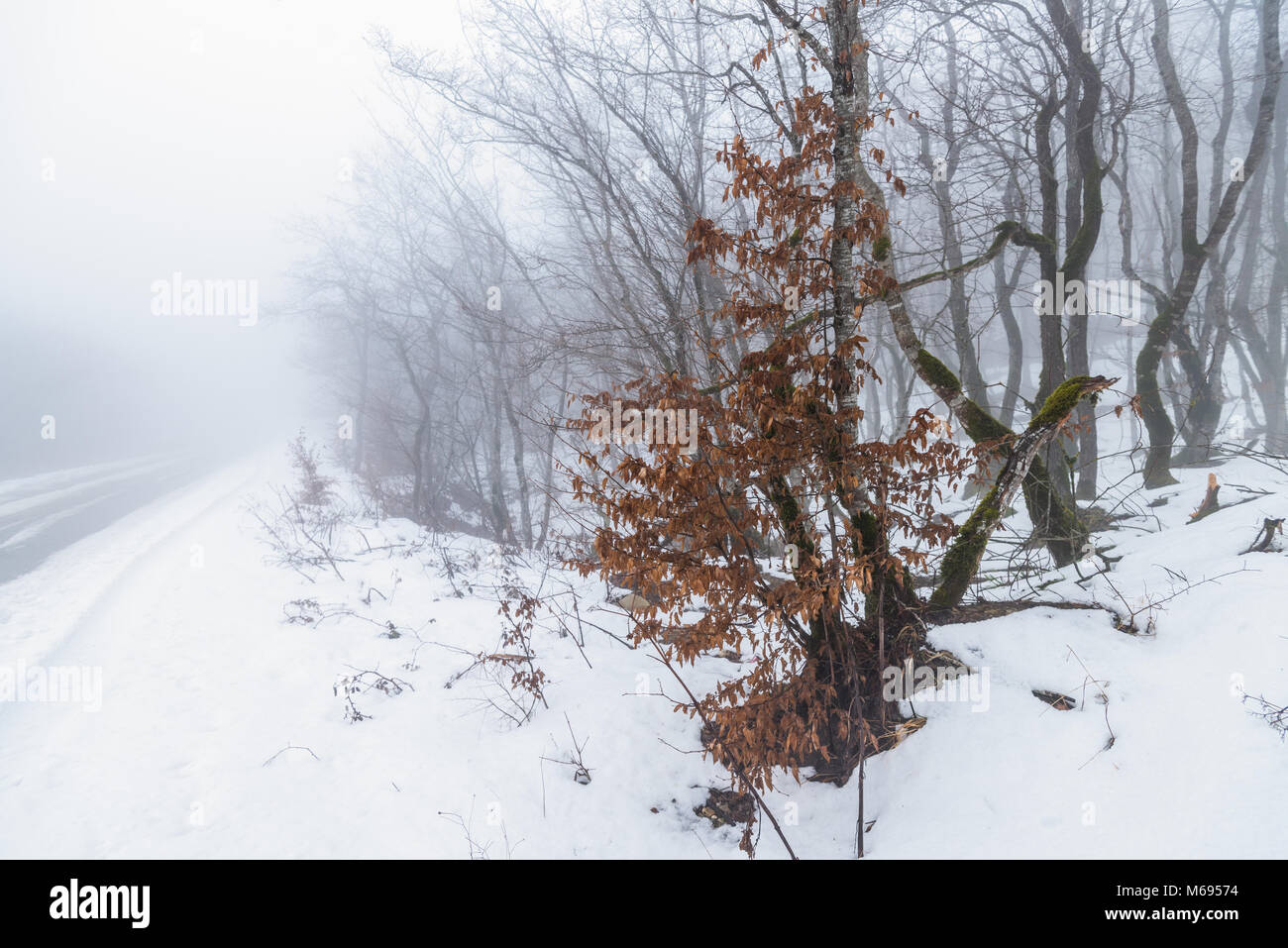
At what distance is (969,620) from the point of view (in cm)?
478

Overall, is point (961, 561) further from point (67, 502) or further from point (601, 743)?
point (67, 502)

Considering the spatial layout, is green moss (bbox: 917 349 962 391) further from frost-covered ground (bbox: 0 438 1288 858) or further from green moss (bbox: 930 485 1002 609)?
frost-covered ground (bbox: 0 438 1288 858)

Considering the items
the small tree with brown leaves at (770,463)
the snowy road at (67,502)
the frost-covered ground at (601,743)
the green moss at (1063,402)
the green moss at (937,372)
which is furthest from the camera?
the snowy road at (67,502)

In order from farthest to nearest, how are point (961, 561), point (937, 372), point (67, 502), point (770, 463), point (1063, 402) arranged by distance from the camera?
point (67, 502) → point (937, 372) → point (961, 561) → point (1063, 402) → point (770, 463)

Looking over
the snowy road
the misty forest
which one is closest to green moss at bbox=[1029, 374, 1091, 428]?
the misty forest

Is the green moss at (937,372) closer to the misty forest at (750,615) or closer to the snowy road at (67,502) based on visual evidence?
the misty forest at (750,615)

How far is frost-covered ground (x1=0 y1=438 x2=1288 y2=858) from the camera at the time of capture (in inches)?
124

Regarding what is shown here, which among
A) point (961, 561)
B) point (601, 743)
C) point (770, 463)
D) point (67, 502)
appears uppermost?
point (770, 463)

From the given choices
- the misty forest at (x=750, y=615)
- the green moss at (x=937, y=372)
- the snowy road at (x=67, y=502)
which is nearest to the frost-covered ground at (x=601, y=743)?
the misty forest at (x=750, y=615)

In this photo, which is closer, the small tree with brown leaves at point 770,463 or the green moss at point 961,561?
the small tree with brown leaves at point 770,463

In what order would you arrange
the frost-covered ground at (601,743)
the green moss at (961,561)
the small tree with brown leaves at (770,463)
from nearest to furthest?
1. the frost-covered ground at (601,743)
2. the small tree with brown leaves at (770,463)
3. the green moss at (961,561)

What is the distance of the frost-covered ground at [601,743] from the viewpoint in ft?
10.4

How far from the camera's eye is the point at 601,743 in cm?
514

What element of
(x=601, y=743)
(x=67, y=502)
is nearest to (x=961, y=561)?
(x=601, y=743)
